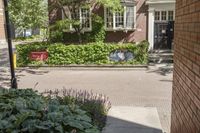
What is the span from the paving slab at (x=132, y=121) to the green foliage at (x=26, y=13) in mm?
11233

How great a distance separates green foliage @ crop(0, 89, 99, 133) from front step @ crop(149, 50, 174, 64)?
16.6 meters

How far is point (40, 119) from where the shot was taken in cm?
325

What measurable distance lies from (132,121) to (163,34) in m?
16.4

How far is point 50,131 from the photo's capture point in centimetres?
300

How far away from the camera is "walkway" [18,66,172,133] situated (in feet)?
34.6

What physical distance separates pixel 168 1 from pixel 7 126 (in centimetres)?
2011

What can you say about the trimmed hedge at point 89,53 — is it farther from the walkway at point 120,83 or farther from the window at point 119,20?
the window at point 119,20

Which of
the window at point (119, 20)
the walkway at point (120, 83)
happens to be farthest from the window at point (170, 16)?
the walkway at point (120, 83)

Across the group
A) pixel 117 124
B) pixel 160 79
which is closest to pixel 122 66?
pixel 160 79

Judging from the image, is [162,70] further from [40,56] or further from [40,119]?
[40,119]

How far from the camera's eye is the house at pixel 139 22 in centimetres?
2222

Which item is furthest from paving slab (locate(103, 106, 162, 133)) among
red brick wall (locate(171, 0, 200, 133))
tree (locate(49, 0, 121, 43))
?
tree (locate(49, 0, 121, 43))

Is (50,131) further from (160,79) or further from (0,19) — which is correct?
(0,19)

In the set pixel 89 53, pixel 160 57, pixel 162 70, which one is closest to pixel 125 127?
pixel 162 70
